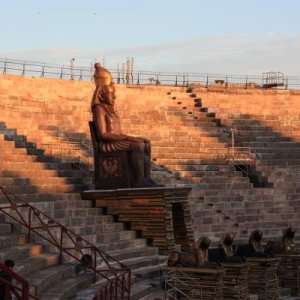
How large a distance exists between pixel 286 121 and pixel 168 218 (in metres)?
14.3

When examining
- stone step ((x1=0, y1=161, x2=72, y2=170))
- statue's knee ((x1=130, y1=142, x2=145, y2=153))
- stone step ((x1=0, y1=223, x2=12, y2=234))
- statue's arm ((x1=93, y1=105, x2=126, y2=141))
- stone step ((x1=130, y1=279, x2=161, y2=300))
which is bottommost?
stone step ((x1=130, y1=279, x2=161, y2=300))

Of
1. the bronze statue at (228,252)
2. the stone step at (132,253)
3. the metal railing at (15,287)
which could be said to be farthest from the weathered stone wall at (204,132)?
the metal railing at (15,287)

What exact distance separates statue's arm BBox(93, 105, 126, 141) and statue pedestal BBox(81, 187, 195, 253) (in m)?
1.30

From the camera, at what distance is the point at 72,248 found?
41.2 feet

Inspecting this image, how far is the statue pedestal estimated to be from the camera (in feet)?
53.1

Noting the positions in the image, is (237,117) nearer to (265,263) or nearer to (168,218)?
(168,218)

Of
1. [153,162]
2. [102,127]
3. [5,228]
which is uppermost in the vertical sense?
[102,127]

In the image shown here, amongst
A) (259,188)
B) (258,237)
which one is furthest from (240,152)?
(258,237)

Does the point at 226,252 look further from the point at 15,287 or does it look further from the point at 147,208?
the point at 15,287

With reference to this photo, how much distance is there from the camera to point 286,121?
1155 inches

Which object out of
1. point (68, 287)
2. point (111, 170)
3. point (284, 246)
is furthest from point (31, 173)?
point (284, 246)

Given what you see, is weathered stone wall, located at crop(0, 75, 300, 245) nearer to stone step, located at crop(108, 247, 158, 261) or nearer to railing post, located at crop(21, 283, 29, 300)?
stone step, located at crop(108, 247, 158, 261)

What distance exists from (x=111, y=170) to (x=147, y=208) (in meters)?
1.32

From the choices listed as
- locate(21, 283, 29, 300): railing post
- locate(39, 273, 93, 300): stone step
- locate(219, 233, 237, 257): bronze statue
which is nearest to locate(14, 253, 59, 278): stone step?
locate(39, 273, 93, 300): stone step
